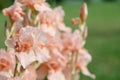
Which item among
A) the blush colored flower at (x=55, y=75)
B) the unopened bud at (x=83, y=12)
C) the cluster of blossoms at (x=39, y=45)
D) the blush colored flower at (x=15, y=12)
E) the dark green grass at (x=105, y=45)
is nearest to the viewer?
the cluster of blossoms at (x=39, y=45)

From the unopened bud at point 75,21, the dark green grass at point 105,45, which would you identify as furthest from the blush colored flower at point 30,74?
the dark green grass at point 105,45

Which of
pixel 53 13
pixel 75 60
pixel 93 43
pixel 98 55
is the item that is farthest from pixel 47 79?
pixel 93 43

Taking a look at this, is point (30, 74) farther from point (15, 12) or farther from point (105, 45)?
point (105, 45)

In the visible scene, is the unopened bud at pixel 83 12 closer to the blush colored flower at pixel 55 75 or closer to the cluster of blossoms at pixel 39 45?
the cluster of blossoms at pixel 39 45

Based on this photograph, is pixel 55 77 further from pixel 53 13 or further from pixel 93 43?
pixel 93 43

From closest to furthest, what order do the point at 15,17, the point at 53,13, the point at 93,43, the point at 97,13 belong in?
the point at 15,17
the point at 53,13
the point at 93,43
the point at 97,13

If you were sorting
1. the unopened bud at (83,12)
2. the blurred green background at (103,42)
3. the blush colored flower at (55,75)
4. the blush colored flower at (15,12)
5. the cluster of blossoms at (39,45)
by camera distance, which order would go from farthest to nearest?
1. the blurred green background at (103,42)
2. the unopened bud at (83,12)
3. the blush colored flower at (55,75)
4. the blush colored flower at (15,12)
5. the cluster of blossoms at (39,45)

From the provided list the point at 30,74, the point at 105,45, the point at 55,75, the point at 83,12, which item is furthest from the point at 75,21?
the point at 105,45

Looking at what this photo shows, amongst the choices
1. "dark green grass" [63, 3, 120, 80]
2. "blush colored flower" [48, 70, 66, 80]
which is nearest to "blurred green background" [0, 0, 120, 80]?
"dark green grass" [63, 3, 120, 80]
